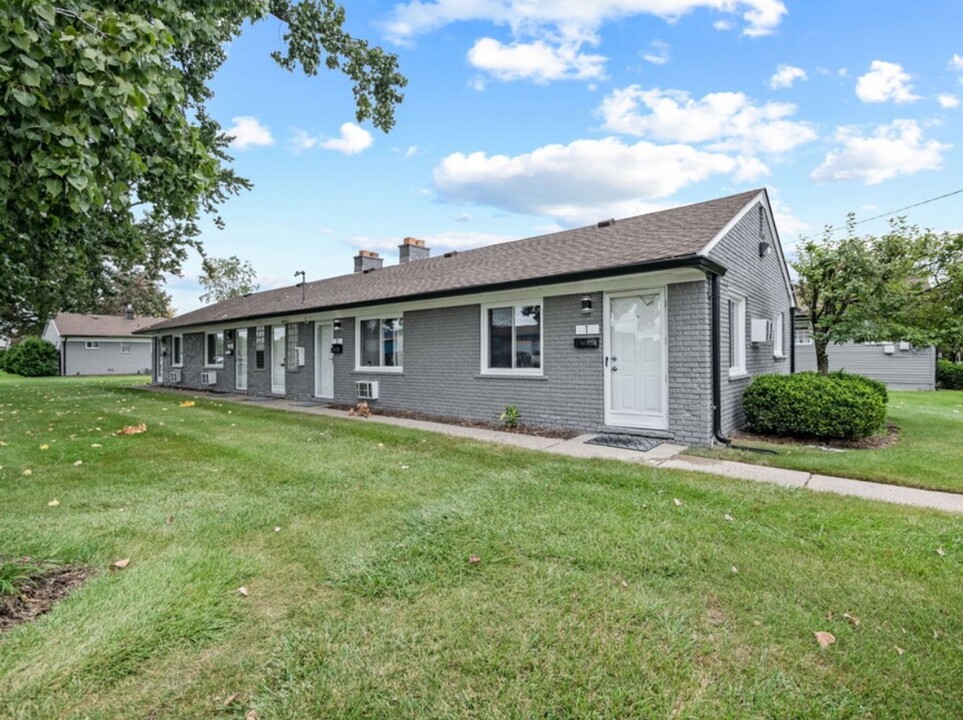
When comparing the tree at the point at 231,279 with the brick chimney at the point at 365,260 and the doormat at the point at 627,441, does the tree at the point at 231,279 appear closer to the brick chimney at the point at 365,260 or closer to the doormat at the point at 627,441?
the brick chimney at the point at 365,260

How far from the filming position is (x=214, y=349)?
17672 mm

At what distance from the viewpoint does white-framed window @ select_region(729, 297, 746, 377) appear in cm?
847

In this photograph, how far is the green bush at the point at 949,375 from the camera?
18031 millimetres

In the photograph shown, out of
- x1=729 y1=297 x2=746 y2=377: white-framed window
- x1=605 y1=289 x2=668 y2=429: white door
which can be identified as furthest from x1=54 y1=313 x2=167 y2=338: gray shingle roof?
x1=729 y1=297 x2=746 y2=377: white-framed window

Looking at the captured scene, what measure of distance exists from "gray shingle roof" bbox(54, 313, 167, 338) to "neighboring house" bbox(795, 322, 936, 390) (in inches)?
1389

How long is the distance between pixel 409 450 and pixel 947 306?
11.3 m

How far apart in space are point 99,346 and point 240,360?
23.8m

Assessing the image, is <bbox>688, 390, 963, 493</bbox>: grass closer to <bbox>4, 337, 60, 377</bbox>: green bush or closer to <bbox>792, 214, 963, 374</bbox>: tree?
<bbox>792, 214, 963, 374</bbox>: tree

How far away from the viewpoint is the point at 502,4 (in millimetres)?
8469

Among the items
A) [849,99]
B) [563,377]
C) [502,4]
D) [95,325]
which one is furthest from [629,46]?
[95,325]

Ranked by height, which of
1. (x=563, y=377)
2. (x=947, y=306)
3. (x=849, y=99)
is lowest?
(x=563, y=377)

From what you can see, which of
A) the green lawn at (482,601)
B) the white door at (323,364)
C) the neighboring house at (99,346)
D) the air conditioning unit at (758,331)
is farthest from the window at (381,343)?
the neighboring house at (99,346)

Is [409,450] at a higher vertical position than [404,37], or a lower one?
lower

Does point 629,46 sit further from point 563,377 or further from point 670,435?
point 670,435
